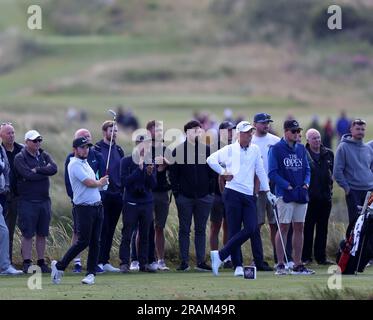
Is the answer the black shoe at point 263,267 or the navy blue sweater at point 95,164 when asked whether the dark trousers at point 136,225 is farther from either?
the black shoe at point 263,267

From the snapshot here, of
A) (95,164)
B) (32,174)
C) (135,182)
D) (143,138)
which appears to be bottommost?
(135,182)

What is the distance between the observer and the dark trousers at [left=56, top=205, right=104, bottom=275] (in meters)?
15.8

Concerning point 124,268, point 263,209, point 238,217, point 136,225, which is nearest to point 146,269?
point 124,268

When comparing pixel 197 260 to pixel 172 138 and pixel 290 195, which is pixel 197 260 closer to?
pixel 290 195

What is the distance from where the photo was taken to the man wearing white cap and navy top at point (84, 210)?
51.7 ft

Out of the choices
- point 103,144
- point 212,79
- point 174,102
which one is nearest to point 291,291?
point 103,144

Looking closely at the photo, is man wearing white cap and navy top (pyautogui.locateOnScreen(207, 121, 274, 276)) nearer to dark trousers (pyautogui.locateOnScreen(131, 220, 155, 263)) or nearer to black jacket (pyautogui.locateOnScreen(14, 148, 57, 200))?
dark trousers (pyautogui.locateOnScreen(131, 220, 155, 263))

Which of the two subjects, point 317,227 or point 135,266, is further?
point 317,227

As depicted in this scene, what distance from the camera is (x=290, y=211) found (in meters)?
17.5

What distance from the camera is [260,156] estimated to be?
1708cm

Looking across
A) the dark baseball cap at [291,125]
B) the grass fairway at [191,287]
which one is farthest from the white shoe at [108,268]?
the dark baseball cap at [291,125]

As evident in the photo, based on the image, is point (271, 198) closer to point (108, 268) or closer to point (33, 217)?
point (108, 268)

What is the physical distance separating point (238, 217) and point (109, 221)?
7.18ft

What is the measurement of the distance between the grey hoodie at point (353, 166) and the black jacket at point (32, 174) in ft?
13.9
